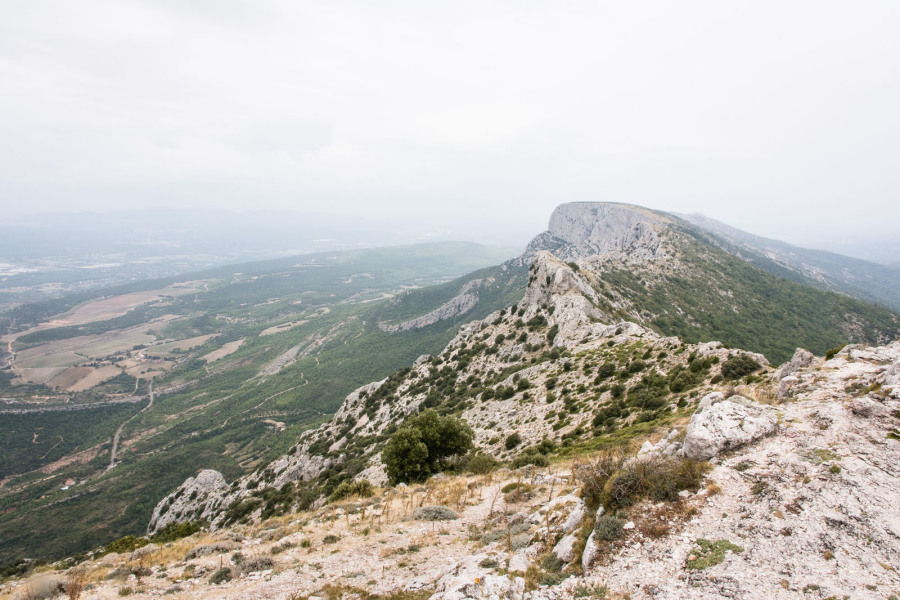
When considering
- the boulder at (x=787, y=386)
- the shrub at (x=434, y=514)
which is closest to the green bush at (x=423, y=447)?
the shrub at (x=434, y=514)

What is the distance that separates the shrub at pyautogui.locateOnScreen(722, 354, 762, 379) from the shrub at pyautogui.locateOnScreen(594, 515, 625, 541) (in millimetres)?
19500

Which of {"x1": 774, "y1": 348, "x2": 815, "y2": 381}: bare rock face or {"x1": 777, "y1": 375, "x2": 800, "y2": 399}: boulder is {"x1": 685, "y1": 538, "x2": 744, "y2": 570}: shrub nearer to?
{"x1": 777, "y1": 375, "x2": 800, "y2": 399}: boulder

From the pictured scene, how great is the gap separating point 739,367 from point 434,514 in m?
22.6

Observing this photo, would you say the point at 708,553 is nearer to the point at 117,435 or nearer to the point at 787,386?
the point at 787,386

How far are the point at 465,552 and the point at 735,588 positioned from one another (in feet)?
28.3

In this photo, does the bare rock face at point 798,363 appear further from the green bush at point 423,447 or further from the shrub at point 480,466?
the green bush at point 423,447

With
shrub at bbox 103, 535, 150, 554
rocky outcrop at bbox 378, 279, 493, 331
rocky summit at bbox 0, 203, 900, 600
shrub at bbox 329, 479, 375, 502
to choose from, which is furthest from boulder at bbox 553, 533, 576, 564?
rocky outcrop at bbox 378, 279, 493, 331

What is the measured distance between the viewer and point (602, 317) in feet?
172

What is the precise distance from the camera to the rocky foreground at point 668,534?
7879 millimetres

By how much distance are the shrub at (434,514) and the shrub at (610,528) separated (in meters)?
9.00

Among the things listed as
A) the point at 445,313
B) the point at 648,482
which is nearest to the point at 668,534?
the point at 648,482

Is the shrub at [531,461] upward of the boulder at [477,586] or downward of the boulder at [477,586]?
downward

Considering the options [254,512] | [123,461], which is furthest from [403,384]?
[123,461]

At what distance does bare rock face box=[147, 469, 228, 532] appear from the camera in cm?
5300
